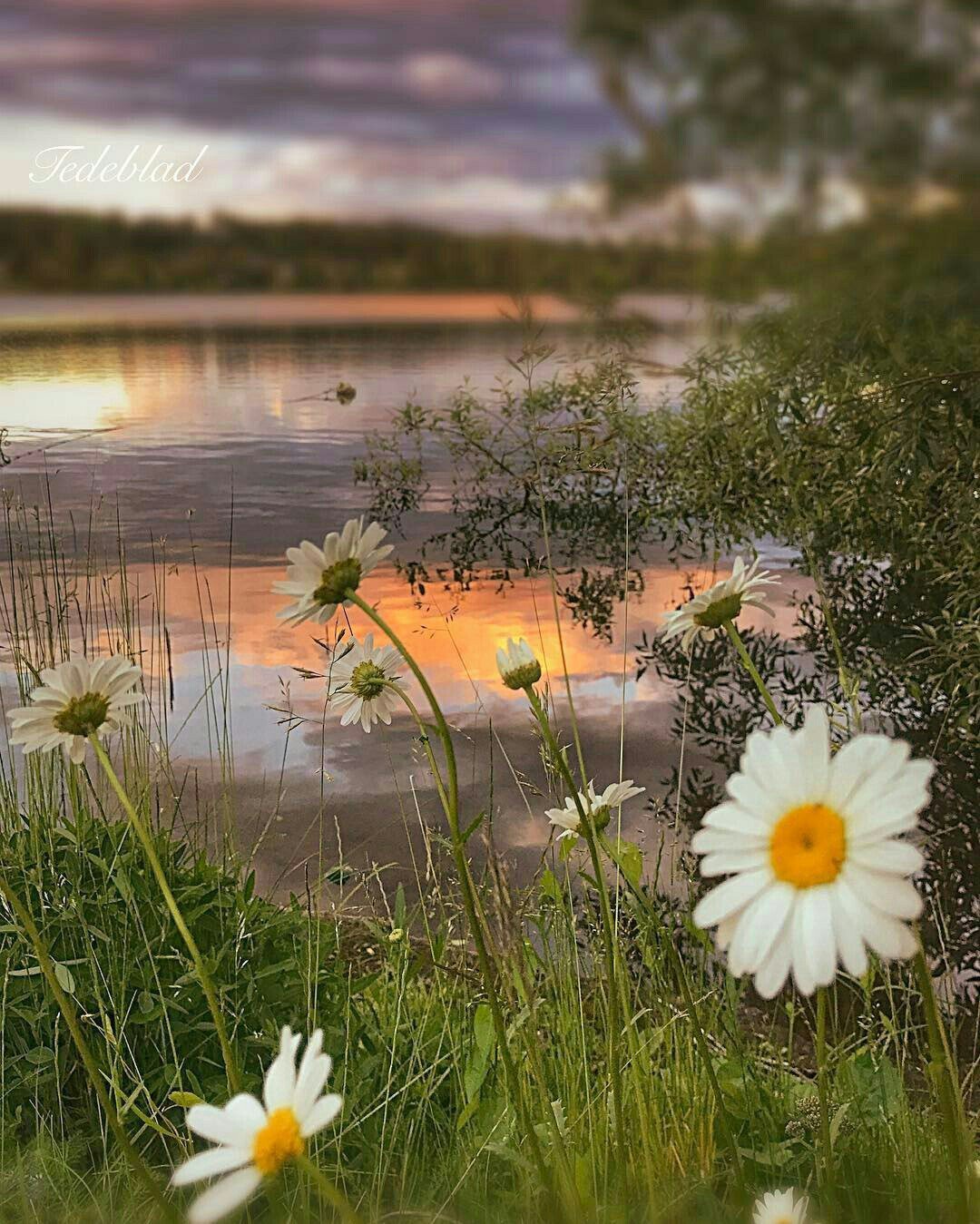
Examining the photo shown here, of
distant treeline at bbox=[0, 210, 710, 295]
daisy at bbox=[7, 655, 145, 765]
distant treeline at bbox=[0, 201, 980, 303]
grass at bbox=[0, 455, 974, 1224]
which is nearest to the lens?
daisy at bbox=[7, 655, 145, 765]

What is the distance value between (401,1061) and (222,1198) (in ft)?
3.81

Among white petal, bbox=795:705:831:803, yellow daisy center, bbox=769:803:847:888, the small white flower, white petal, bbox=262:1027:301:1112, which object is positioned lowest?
the small white flower

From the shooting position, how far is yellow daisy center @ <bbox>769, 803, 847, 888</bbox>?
418mm

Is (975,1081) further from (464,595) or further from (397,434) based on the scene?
(397,434)

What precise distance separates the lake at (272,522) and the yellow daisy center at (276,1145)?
1.67 m

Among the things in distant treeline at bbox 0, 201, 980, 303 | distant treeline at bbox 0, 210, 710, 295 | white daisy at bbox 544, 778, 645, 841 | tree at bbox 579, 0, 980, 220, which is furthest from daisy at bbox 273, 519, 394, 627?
distant treeline at bbox 0, 210, 710, 295

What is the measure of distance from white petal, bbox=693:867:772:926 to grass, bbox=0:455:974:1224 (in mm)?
375

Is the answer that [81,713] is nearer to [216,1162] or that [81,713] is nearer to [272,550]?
[216,1162]

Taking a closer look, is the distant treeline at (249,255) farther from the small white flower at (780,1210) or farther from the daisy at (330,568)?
the small white flower at (780,1210)

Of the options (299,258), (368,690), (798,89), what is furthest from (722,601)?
(299,258)

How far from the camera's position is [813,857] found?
423mm

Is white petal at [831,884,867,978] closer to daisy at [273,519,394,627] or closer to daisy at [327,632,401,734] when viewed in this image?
daisy at [273,519,394,627]

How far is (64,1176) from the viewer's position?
3.91 ft

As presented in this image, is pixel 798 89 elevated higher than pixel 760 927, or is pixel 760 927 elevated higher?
pixel 798 89
